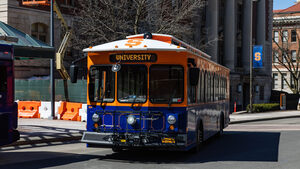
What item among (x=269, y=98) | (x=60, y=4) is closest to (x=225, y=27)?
(x=269, y=98)

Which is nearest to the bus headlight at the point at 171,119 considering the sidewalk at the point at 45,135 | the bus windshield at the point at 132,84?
the bus windshield at the point at 132,84

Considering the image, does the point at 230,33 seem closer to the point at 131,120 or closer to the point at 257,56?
the point at 257,56

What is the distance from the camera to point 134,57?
11.3 meters

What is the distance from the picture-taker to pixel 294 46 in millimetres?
73938

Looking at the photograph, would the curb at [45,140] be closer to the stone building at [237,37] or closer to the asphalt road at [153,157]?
the asphalt road at [153,157]

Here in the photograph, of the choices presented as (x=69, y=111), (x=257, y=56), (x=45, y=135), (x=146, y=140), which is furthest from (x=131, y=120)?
(x=257, y=56)

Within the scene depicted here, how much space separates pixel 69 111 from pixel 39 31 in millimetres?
11046

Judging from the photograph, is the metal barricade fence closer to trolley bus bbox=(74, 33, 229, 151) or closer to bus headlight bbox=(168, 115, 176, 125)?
trolley bus bbox=(74, 33, 229, 151)

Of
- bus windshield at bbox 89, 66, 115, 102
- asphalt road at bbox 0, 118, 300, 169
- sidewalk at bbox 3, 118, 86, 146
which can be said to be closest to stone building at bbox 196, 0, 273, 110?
sidewalk at bbox 3, 118, 86, 146

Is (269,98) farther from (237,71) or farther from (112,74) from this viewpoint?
(112,74)

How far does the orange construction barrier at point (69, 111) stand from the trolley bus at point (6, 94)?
39.0ft

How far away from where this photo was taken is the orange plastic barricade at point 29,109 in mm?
24781

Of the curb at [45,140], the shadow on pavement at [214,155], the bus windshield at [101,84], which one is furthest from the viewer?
the curb at [45,140]

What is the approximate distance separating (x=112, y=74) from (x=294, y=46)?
6693 cm
